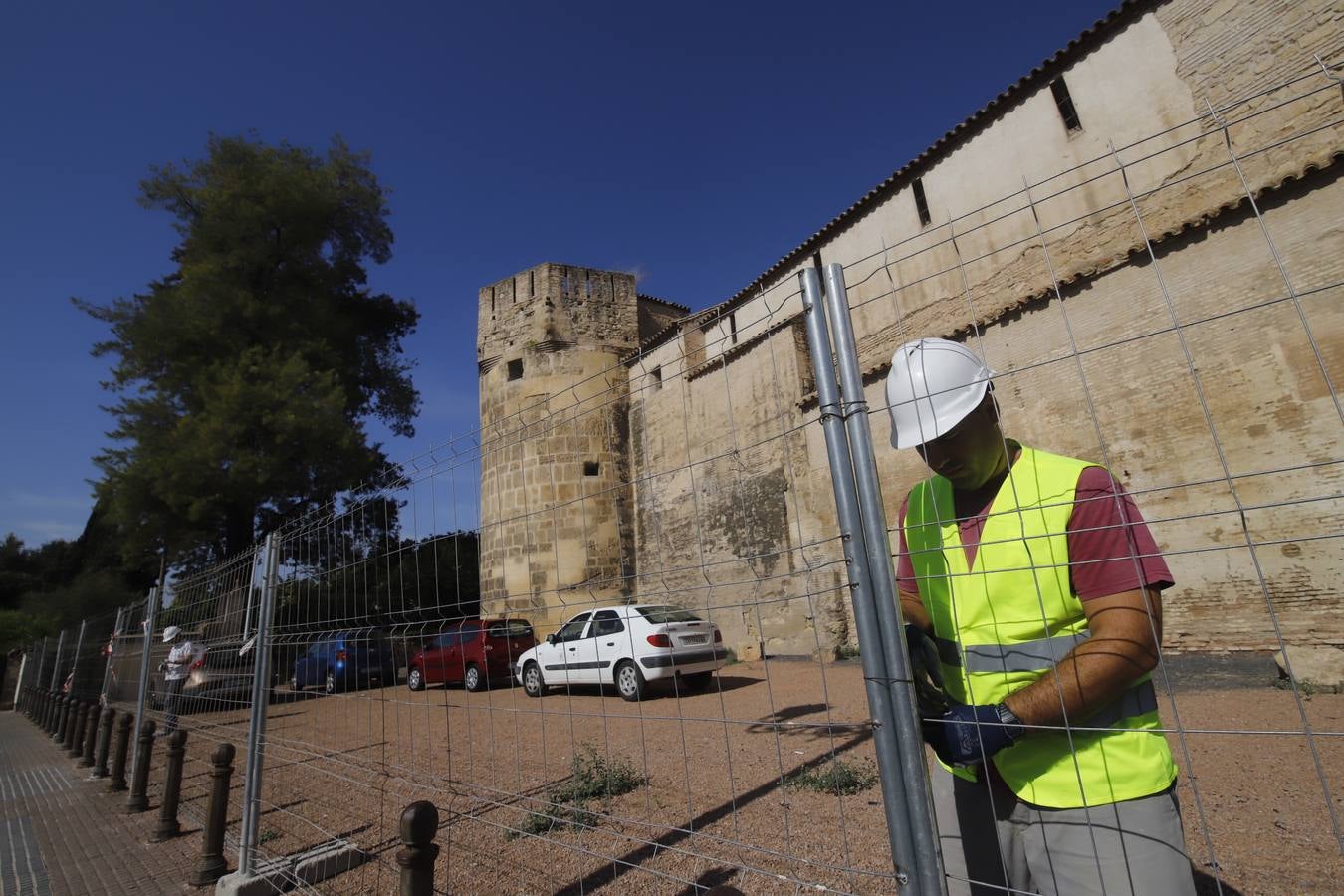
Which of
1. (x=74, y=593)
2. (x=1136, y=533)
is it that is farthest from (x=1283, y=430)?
(x=74, y=593)

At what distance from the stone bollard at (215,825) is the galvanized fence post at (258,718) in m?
0.23

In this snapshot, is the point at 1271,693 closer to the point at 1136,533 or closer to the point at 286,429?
the point at 1136,533

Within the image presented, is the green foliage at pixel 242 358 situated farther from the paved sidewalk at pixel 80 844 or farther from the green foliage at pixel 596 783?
the green foliage at pixel 596 783

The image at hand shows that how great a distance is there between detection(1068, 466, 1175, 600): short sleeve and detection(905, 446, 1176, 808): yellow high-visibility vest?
26 millimetres

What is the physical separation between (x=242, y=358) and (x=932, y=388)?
19832 mm

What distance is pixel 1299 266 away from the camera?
741cm

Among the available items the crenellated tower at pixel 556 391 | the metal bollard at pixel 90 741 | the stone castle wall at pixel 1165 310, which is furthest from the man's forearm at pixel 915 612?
the crenellated tower at pixel 556 391

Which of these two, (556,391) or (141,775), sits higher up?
(556,391)

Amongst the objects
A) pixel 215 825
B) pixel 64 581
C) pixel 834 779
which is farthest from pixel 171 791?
pixel 64 581

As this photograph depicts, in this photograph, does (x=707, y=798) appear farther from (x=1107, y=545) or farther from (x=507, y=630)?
(x=1107, y=545)

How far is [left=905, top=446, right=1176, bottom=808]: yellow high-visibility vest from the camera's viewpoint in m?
1.50

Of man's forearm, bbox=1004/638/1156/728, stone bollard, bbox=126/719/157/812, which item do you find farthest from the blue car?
man's forearm, bbox=1004/638/1156/728

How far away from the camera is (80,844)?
5.25 meters

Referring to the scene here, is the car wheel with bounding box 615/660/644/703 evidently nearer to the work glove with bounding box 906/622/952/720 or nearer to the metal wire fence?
the metal wire fence
